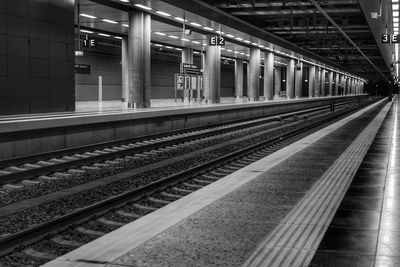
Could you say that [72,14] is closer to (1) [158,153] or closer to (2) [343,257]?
(1) [158,153]

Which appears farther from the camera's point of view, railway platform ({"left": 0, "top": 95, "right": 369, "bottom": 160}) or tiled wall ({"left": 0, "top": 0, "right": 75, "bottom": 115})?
tiled wall ({"left": 0, "top": 0, "right": 75, "bottom": 115})

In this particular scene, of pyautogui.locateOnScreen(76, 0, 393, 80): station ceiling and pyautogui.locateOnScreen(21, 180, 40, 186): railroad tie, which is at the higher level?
pyautogui.locateOnScreen(76, 0, 393, 80): station ceiling

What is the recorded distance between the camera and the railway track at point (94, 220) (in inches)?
207

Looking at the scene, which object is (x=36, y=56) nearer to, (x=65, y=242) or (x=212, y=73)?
(x=65, y=242)

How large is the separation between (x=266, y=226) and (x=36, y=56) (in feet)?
44.6

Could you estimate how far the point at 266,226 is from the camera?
5.66 m

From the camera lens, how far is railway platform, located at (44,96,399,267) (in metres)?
4.52

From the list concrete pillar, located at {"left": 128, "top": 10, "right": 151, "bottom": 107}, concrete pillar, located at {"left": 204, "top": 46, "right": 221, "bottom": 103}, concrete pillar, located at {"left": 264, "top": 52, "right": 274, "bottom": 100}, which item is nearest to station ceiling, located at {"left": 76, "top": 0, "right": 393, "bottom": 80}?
concrete pillar, located at {"left": 128, "top": 10, "right": 151, "bottom": 107}

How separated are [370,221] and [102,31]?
29683 millimetres

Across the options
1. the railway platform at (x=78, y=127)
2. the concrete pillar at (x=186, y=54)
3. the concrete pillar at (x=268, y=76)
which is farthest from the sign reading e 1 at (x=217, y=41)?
the concrete pillar at (x=268, y=76)

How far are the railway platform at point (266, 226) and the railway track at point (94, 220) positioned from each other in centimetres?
57

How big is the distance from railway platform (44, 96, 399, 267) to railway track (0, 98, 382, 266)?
0.57m

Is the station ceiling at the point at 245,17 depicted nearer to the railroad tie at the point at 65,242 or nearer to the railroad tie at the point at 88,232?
the railroad tie at the point at 88,232

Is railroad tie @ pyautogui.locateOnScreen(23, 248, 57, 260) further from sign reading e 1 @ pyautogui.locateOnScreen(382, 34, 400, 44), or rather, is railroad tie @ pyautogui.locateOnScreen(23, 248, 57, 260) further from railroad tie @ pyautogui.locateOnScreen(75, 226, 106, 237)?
sign reading e 1 @ pyautogui.locateOnScreen(382, 34, 400, 44)
